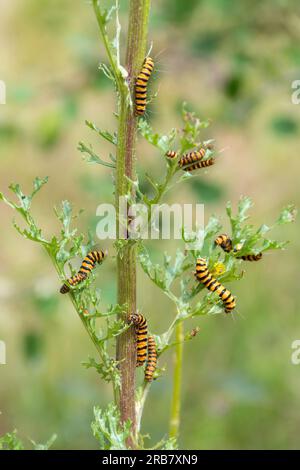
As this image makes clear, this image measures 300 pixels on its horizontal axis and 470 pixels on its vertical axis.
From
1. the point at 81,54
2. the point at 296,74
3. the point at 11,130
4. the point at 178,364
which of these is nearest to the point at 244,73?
the point at 296,74

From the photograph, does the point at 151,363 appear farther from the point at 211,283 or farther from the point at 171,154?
the point at 171,154

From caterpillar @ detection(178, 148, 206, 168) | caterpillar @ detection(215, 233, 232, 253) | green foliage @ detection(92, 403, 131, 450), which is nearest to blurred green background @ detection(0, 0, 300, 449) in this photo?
caterpillar @ detection(215, 233, 232, 253)

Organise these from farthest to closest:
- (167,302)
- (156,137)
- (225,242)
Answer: (167,302) → (225,242) → (156,137)

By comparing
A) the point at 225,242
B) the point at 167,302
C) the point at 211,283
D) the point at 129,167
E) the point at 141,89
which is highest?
the point at 141,89

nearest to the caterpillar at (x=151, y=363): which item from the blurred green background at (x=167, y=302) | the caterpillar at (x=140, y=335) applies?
the caterpillar at (x=140, y=335)

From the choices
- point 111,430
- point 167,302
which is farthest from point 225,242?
point 167,302

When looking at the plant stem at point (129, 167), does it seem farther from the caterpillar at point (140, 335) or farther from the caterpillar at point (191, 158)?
the caterpillar at point (191, 158)

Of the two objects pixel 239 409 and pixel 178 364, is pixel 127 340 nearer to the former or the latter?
pixel 178 364
